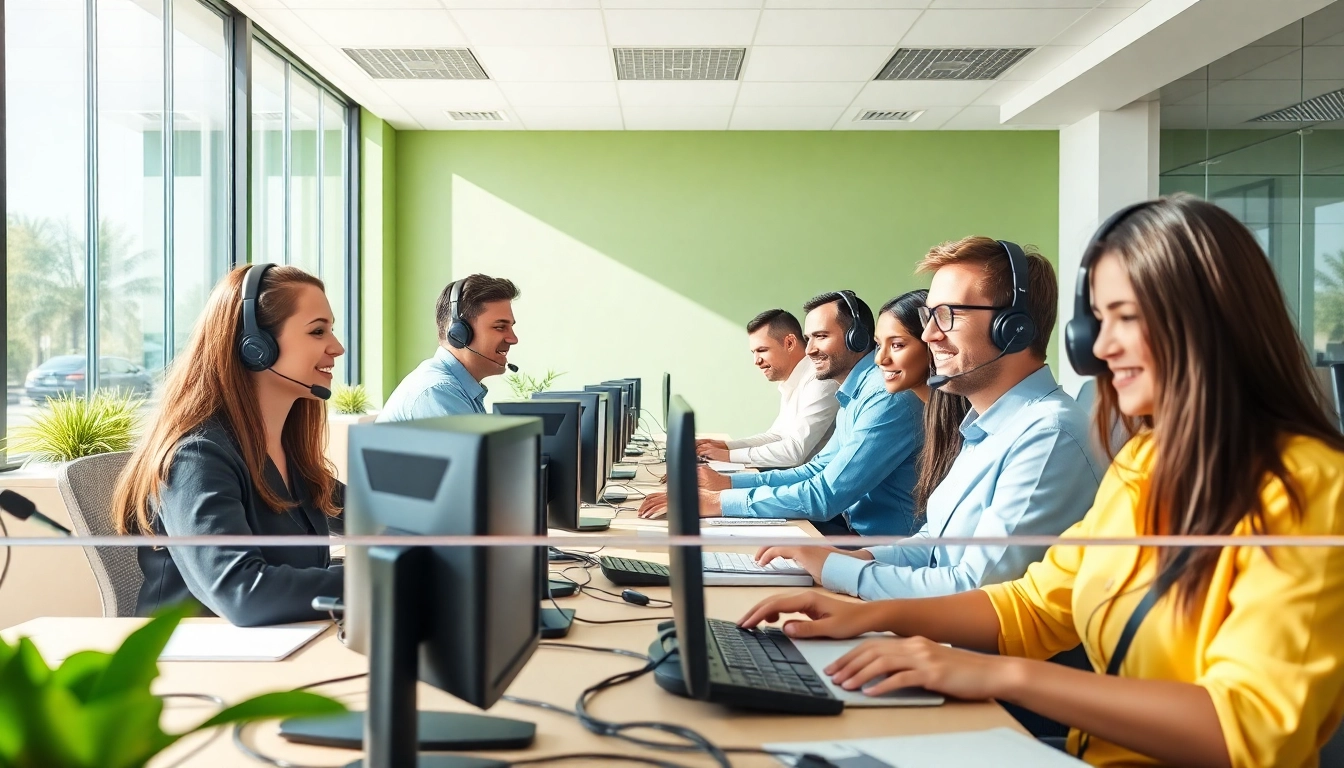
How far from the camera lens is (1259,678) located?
916mm

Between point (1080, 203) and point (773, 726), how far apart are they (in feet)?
19.4

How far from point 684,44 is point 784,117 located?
165cm

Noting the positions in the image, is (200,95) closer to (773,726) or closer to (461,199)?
(461,199)

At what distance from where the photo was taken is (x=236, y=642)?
1.35 meters

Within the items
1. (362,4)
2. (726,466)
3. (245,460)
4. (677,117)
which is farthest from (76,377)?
(677,117)

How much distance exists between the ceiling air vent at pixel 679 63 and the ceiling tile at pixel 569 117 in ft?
2.57

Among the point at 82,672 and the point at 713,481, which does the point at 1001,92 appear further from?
the point at 82,672

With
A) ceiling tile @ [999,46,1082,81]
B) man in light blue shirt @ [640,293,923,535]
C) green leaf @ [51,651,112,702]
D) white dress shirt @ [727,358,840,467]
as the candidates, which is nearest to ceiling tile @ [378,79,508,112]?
white dress shirt @ [727,358,840,467]

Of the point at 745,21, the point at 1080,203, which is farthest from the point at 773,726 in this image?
the point at 1080,203

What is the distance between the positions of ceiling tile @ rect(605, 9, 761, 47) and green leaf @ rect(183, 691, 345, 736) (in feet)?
14.3

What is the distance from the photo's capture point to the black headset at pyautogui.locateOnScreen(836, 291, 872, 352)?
12.2 feet

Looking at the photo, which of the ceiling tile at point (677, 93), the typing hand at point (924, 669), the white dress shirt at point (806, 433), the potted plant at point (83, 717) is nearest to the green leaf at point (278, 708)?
the potted plant at point (83, 717)

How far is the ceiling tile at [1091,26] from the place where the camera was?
458cm

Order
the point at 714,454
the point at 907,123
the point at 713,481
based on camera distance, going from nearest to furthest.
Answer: the point at 713,481 < the point at 714,454 < the point at 907,123
